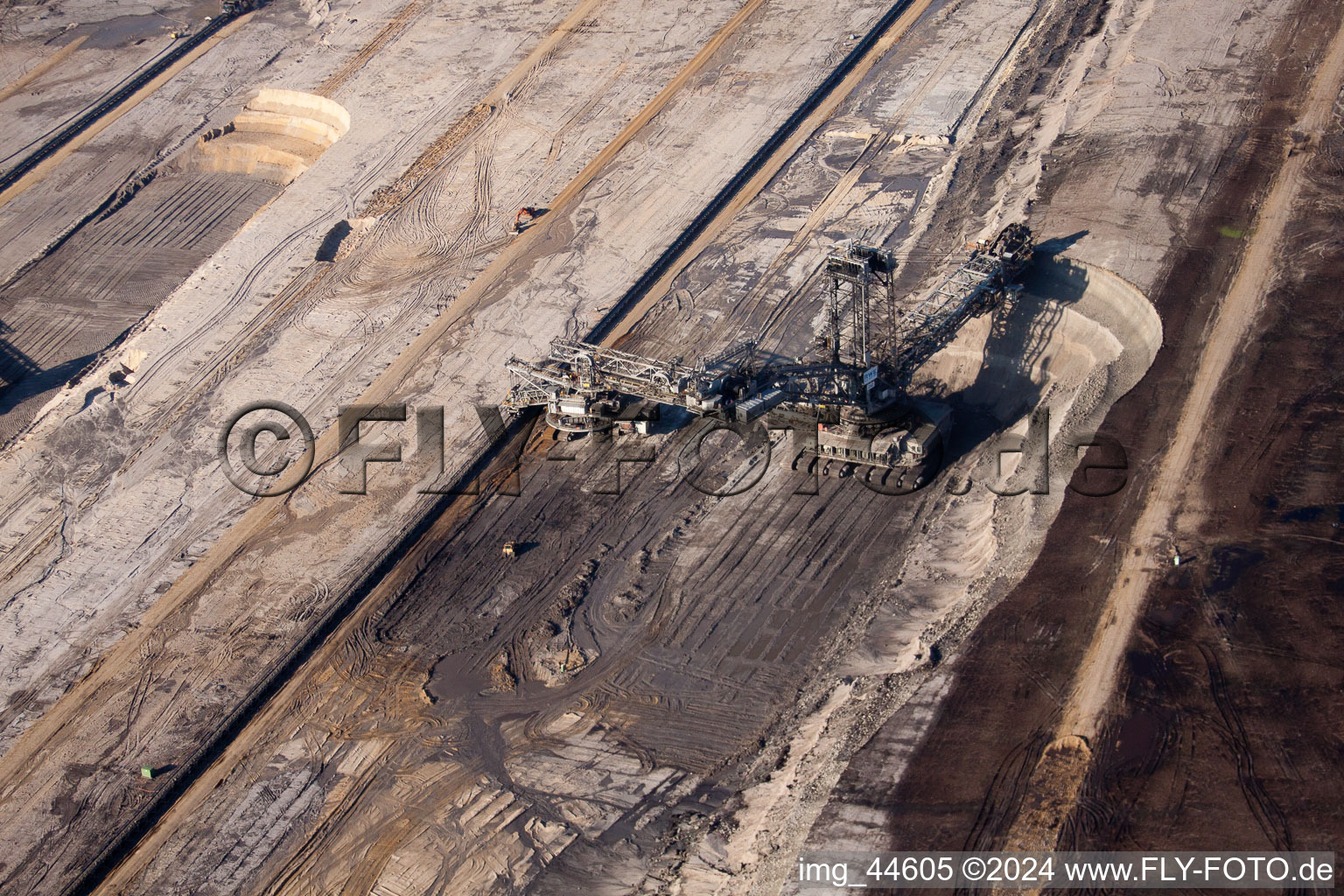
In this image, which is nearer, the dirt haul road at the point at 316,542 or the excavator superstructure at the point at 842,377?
the dirt haul road at the point at 316,542

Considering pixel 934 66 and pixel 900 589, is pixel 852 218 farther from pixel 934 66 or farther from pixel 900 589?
pixel 900 589

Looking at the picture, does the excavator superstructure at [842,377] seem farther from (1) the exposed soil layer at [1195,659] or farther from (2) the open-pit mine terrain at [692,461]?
(1) the exposed soil layer at [1195,659]

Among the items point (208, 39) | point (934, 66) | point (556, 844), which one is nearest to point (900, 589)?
point (556, 844)

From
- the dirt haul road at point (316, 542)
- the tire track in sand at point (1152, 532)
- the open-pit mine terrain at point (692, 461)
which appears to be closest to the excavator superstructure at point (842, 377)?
the open-pit mine terrain at point (692, 461)

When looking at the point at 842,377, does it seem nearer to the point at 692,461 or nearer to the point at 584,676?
the point at 692,461

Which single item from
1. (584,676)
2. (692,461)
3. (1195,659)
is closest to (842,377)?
(692,461)

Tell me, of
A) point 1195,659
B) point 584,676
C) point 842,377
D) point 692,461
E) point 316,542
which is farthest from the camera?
point 692,461
